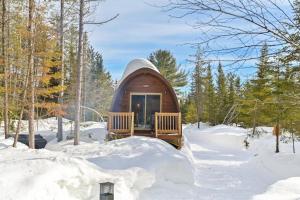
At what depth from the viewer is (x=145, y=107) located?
57.1 ft

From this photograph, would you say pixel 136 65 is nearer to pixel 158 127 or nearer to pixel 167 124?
pixel 158 127

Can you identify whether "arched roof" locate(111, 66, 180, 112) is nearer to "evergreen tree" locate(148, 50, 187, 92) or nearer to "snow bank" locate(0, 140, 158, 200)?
"snow bank" locate(0, 140, 158, 200)

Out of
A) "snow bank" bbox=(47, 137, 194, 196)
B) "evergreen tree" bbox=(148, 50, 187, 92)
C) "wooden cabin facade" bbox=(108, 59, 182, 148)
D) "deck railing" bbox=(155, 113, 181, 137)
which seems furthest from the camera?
"evergreen tree" bbox=(148, 50, 187, 92)

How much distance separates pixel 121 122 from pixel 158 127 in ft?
5.97

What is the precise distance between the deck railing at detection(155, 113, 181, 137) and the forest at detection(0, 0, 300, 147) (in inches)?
82.8

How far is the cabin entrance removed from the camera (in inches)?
679

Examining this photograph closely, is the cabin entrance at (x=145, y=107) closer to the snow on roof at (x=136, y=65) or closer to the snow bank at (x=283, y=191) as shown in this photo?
the snow on roof at (x=136, y=65)

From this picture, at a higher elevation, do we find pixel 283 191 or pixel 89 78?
pixel 89 78

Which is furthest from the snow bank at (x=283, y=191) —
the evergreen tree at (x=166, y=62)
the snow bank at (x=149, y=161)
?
the evergreen tree at (x=166, y=62)

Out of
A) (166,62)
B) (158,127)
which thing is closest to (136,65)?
(158,127)

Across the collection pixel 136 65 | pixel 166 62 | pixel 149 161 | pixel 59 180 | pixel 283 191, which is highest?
pixel 166 62

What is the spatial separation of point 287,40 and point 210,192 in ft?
18.1

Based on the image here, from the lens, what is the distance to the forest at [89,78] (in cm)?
387

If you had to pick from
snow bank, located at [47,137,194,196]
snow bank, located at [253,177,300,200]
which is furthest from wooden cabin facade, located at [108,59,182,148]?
snow bank, located at [253,177,300,200]
